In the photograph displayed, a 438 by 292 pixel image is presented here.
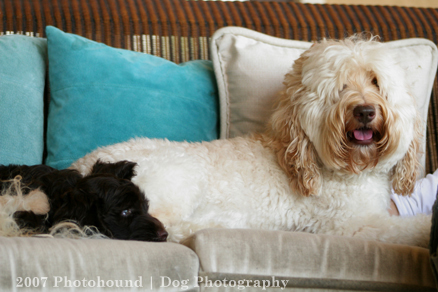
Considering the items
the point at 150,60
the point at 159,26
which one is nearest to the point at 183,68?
the point at 150,60

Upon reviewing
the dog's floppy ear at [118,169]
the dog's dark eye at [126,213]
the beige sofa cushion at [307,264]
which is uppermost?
the dog's floppy ear at [118,169]

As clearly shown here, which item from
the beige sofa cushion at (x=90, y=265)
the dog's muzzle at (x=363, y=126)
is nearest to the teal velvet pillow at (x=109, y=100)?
the dog's muzzle at (x=363, y=126)

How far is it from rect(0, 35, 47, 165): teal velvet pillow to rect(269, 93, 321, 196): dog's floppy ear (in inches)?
50.7

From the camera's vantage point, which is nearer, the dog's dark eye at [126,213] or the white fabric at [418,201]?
the dog's dark eye at [126,213]

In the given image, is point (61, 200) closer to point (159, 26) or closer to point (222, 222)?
point (222, 222)

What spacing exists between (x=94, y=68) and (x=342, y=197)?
4.78 feet

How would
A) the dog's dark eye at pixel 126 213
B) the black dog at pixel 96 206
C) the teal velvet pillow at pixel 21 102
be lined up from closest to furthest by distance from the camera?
1. the black dog at pixel 96 206
2. the dog's dark eye at pixel 126 213
3. the teal velvet pillow at pixel 21 102

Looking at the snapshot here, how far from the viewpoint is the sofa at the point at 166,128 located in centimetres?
107

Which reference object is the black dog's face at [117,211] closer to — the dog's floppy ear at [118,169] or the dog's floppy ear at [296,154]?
the dog's floppy ear at [118,169]

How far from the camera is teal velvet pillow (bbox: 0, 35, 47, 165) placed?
212cm

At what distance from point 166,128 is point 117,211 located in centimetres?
94

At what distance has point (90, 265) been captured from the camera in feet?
3.44

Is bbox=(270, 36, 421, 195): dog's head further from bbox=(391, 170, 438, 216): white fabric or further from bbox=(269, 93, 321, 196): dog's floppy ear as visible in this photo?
bbox=(391, 170, 438, 216): white fabric

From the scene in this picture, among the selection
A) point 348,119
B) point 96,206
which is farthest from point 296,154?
point 96,206
